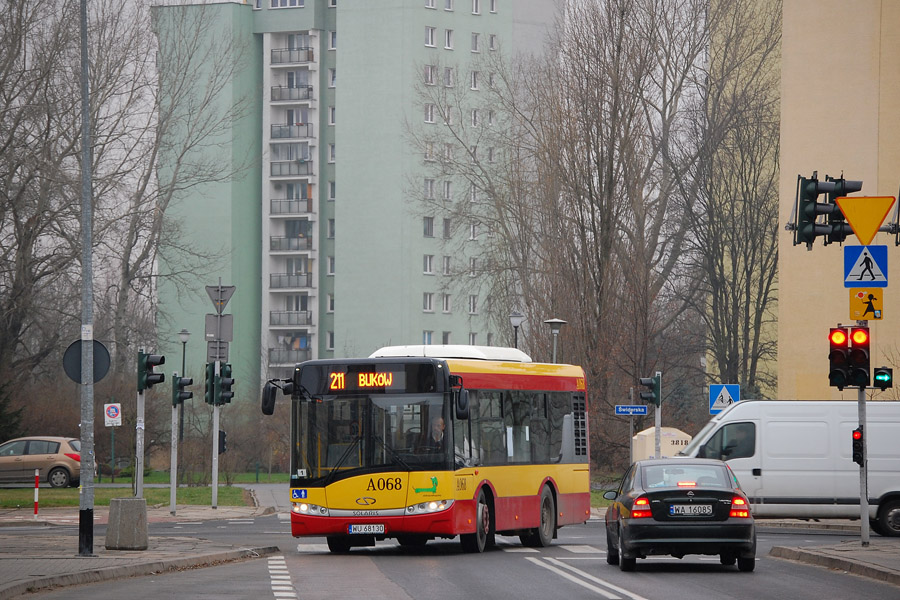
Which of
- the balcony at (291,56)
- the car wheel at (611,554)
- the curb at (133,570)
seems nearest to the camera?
the curb at (133,570)

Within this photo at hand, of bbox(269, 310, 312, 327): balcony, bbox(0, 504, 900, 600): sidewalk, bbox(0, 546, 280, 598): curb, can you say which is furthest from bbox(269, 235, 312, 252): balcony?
bbox(0, 546, 280, 598): curb

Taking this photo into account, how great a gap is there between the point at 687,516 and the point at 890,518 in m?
12.5

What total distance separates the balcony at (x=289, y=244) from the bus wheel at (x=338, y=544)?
7142cm

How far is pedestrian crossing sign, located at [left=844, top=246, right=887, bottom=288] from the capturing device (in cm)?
2103

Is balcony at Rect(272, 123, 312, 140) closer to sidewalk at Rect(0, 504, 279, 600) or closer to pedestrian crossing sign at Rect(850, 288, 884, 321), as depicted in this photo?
sidewalk at Rect(0, 504, 279, 600)

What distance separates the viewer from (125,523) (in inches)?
848

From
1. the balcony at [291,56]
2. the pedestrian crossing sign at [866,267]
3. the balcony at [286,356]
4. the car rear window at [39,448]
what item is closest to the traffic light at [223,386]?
the car rear window at [39,448]

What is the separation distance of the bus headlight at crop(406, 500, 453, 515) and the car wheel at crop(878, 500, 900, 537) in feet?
37.1

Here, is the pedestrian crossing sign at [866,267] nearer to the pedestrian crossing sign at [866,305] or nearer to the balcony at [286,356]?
the pedestrian crossing sign at [866,305]

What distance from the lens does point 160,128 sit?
63.2 m

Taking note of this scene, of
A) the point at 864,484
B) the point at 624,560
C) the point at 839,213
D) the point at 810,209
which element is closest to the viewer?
the point at 624,560

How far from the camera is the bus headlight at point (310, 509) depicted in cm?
2169

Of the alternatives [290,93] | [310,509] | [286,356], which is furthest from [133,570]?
[290,93]

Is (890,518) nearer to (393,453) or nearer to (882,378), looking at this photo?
(882,378)
